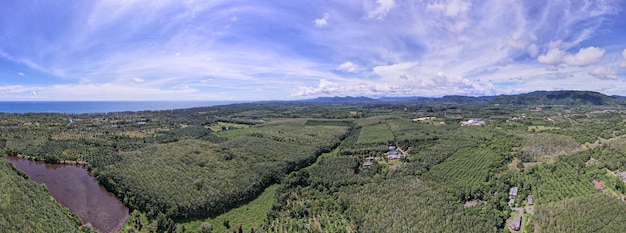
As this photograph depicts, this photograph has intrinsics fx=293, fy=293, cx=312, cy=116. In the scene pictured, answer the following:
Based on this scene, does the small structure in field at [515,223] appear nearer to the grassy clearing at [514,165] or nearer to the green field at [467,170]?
the green field at [467,170]

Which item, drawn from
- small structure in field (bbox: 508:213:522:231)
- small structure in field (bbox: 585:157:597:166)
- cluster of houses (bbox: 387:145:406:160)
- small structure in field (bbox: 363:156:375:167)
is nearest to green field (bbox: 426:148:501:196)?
small structure in field (bbox: 508:213:522:231)

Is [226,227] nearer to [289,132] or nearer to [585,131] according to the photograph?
[289,132]

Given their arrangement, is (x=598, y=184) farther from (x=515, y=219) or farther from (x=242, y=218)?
(x=242, y=218)

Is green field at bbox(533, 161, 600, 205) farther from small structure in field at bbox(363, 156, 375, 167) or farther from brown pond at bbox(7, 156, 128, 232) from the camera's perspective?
brown pond at bbox(7, 156, 128, 232)

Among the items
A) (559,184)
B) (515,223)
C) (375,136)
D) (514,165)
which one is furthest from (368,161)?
(559,184)

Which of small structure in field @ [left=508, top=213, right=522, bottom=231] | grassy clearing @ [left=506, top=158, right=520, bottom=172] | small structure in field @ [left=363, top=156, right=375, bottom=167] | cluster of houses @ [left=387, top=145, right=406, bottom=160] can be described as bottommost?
small structure in field @ [left=508, top=213, right=522, bottom=231]
